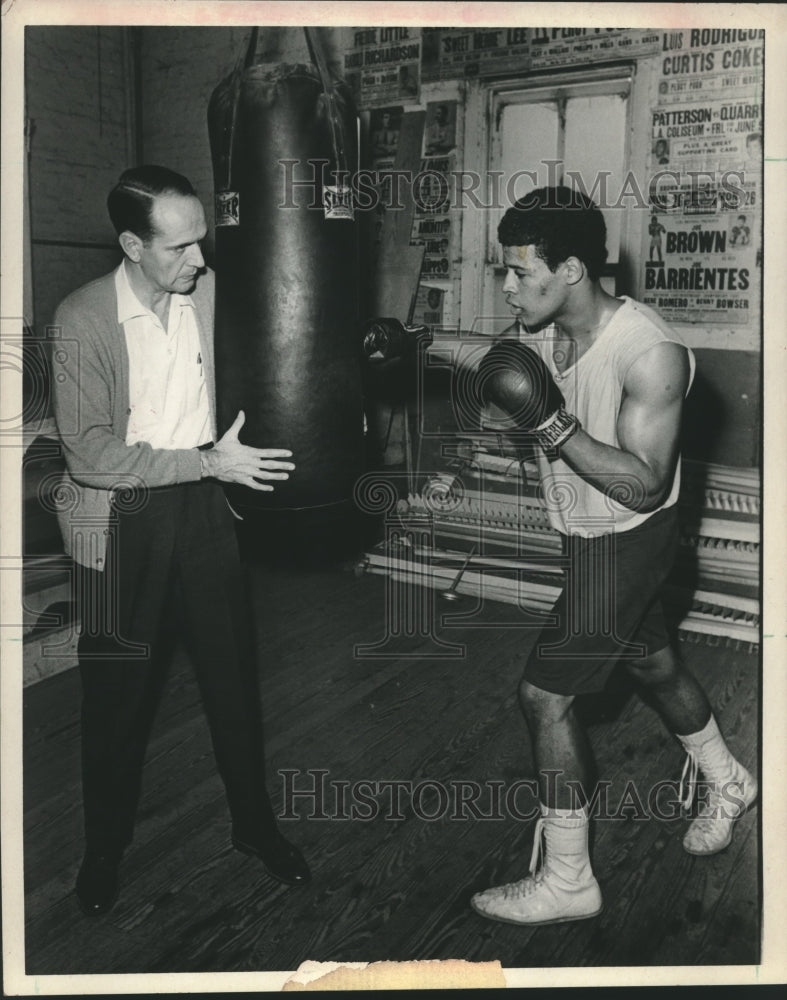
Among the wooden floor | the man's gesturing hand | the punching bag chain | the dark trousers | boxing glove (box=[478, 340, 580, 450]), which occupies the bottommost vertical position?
the wooden floor

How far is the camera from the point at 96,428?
1818mm

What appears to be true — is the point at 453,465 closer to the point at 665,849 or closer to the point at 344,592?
the point at 344,592

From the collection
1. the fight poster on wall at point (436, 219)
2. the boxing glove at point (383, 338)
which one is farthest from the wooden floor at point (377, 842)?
the fight poster on wall at point (436, 219)

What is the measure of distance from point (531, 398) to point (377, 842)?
1205 mm

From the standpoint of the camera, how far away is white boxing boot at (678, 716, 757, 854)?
2.19 meters

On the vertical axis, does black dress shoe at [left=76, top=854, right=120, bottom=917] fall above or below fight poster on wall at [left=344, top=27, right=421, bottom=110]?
below

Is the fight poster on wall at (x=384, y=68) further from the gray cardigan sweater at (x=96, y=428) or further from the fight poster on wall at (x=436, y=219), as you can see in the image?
the gray cardigan sweater at (x=96, y=428)

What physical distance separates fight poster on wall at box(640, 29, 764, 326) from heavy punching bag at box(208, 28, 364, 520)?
7.74 ft

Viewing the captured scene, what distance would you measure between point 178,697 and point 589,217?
2.02m

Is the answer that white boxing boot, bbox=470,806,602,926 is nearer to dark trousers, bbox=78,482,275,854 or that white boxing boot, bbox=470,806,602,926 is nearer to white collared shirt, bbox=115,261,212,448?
dark trousers, bbox=78,482,275,854

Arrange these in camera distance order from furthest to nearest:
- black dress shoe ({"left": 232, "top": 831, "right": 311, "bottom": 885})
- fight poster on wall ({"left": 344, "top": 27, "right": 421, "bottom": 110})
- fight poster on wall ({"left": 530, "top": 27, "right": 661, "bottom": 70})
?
1. fight poster on wall ({"left": 344, "top": 27, "right": 421, "bottom": 110})
2. fight poster on wall ({"left": 530, "top": 27, "right": 661, "bottom": 70})
3. black dress shoe ({"left": 232, "top": 831, "right": 311, "bottom": 885})

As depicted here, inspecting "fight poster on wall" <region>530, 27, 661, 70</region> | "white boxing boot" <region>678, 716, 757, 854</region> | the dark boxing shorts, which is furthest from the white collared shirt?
"fight poster on wall" <region>530, 27, 661, 70</region>

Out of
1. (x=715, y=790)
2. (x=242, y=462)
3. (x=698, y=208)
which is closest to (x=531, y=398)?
(x=242, y=462)
